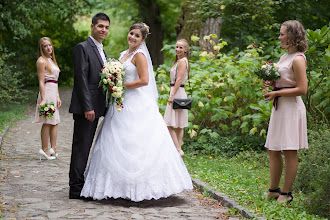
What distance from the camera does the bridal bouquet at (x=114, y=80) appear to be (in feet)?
21.6

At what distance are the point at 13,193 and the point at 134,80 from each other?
2320 mm

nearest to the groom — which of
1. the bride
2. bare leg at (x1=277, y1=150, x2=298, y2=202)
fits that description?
the bride

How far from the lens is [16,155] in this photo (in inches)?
402

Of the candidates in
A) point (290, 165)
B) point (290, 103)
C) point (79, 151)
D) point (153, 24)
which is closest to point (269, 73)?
point (290, 103)

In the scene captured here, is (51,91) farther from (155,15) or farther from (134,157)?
(155,15)

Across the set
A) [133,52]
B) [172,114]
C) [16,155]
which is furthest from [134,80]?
[16,155]

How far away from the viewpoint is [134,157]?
21.8 ft

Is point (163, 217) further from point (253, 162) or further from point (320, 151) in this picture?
point (253, 162)

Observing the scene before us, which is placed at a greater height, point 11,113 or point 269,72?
point 269,72

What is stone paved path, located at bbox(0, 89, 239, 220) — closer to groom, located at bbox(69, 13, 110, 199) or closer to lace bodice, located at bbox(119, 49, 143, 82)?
Answer: groom, located at bbox(69, 13, 110, 199)

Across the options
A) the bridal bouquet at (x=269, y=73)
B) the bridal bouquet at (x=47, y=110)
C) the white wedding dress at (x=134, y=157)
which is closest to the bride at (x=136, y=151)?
the white wedding dress at (x=134, y=157)

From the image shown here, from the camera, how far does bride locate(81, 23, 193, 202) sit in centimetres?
659

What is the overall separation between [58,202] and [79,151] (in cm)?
74

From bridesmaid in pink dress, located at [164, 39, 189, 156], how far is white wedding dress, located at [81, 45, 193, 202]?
125 inches
